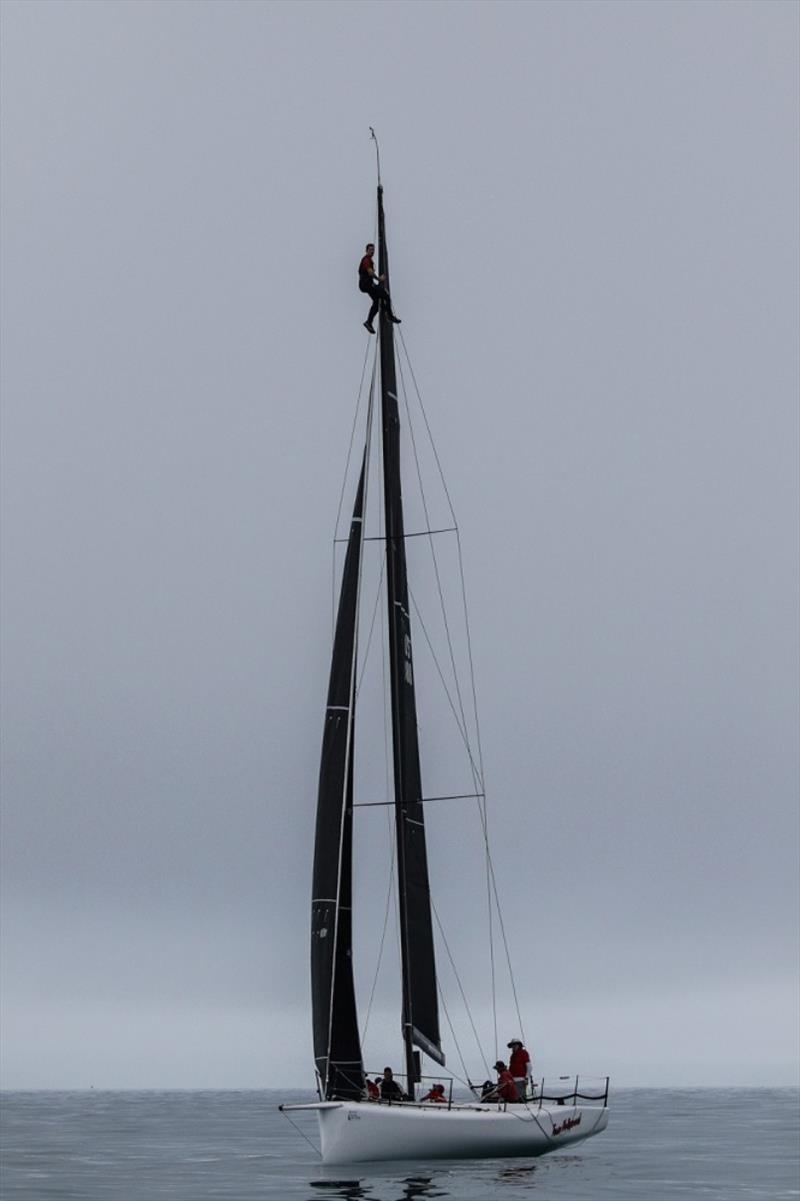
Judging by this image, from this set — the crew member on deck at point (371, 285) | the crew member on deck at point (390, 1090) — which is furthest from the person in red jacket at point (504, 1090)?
the crew member on deck at point (371, 285)

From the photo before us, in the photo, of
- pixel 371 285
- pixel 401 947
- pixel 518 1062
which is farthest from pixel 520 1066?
pixel 371 285

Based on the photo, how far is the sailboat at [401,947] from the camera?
40.1 meters

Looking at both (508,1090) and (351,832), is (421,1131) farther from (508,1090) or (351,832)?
(351,832)

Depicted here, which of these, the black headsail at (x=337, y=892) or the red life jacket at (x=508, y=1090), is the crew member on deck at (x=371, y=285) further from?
the red life jacket at (x=508, y=1090)

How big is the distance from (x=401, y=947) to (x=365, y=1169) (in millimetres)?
6236

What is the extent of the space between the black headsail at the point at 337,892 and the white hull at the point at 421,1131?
1.45 m

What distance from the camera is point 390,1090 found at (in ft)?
139

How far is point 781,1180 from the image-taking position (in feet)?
179

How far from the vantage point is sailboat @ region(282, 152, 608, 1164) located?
4009cm

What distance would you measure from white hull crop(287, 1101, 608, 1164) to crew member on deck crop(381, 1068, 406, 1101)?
163 cm

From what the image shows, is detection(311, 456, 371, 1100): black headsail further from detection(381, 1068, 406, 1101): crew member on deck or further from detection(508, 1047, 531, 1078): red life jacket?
detection(508, 1047, 531, 1078): red life jacket

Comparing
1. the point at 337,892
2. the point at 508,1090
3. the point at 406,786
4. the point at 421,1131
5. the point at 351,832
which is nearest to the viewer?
the point at 421,1131

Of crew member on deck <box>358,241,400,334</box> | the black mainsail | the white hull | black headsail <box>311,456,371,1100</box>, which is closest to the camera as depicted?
the white hull

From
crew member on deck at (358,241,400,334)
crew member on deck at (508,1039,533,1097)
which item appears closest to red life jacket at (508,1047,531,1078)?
crew member on deck at (508,1039,533,1097)
